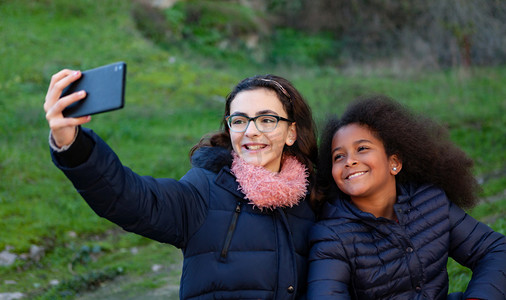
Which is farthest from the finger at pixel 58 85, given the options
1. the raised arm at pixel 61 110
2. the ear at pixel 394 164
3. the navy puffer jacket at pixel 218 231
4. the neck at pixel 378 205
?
the ear at pixel 394 164

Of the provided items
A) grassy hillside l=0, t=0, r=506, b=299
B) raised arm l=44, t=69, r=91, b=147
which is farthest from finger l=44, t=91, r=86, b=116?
grassy hillside l=0, t=0, r=506, b=299

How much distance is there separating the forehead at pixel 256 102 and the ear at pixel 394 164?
706 mm

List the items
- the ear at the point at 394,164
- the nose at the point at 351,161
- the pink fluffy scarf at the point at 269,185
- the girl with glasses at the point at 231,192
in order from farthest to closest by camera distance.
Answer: the ear at the point at 394,164 → the nose at the point at 351,161 → the pink fluffy scarf at the point at 269,185 → the girl with glasses at the point at 231,192

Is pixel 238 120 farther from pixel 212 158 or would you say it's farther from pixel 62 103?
pixel 62 103

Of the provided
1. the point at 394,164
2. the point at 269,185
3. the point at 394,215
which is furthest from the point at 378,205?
the point at 269,185

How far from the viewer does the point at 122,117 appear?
9781 mm

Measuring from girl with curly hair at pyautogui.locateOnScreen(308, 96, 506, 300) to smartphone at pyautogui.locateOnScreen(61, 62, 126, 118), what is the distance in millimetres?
1341

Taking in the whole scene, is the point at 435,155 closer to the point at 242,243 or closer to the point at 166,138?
the point at 242,243

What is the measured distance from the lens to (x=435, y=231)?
2.81 meters

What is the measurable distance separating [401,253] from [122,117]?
7.79m

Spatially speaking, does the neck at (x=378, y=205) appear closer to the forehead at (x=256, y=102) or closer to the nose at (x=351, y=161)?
the nose at (x=351, y=161)

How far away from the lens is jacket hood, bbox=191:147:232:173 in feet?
9.04

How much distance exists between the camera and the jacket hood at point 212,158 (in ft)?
9.04

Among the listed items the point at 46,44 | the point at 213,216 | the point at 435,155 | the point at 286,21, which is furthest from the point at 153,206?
the point at 286,21
